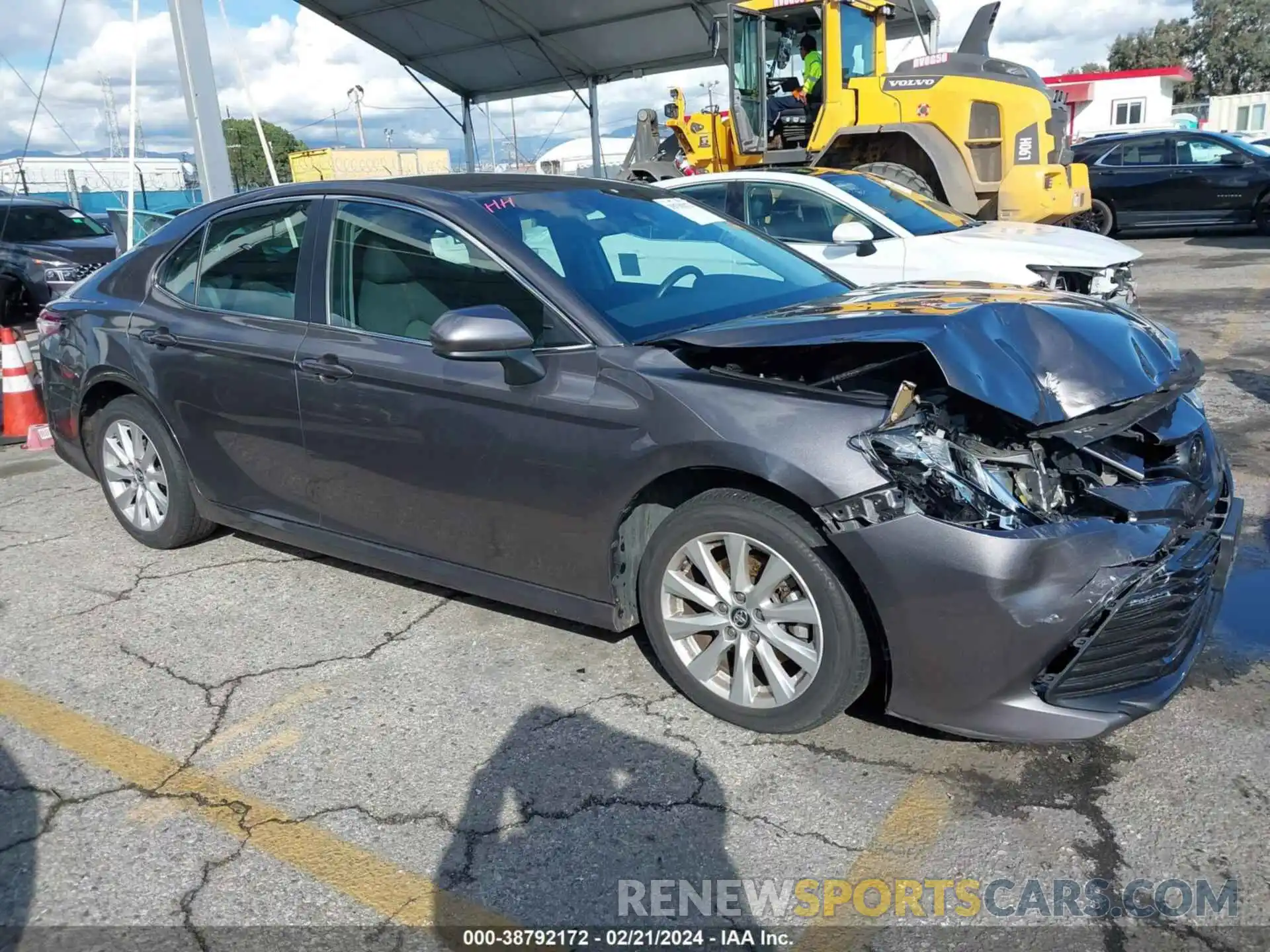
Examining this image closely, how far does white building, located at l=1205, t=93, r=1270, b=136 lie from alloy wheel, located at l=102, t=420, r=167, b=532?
5079 centimetres

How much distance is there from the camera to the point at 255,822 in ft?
9.09

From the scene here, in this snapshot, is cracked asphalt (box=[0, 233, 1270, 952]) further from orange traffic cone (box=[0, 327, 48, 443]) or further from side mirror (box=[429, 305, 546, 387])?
orange traffic cone (box=[0, 327, 48, 443])

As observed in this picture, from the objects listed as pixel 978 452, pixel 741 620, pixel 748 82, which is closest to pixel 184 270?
pixel 741 620

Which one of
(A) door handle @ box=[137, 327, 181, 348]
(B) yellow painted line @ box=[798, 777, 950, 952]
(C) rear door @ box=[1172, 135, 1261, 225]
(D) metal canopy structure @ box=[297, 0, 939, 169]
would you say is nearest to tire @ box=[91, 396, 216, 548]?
(A) door handle @ box=[137, 327, 181, 348]

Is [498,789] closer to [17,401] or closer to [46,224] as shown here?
[17,401]

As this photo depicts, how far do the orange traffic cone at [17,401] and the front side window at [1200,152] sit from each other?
16.2 meters

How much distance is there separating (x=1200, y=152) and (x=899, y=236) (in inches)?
452

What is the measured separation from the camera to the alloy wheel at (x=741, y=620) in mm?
2850

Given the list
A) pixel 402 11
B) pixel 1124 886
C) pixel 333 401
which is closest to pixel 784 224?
pixel 333 401

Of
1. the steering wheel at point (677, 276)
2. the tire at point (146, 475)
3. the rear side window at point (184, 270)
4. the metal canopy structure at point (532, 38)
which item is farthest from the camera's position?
the metal canopy structure at point (532, 38)

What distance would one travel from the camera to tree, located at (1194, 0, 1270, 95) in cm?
6019

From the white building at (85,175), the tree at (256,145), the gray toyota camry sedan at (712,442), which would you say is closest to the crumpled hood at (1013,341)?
the gray toyota camry sedan at (712,442)

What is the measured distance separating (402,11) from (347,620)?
16.3 metres

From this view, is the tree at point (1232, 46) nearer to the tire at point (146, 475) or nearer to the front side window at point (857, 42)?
the front side window at point (857, 42)
